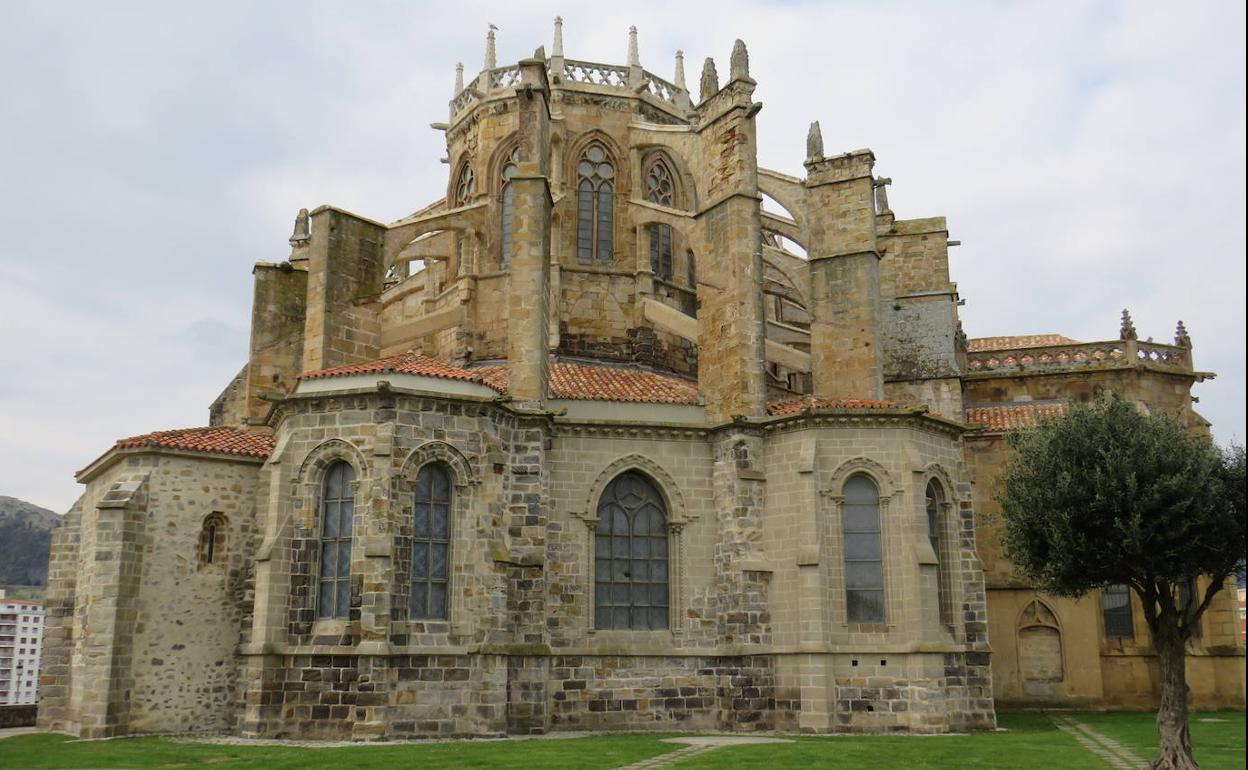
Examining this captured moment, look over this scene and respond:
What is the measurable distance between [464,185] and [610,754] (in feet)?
61.7

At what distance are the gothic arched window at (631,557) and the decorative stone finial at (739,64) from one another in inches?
366

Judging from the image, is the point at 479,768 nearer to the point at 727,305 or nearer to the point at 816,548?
the point at 816,548

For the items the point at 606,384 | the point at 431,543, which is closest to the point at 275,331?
the point at 606,384

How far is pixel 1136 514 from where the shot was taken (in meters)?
15.6

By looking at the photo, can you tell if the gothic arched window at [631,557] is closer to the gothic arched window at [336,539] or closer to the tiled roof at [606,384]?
the tiled roof at [606,384]

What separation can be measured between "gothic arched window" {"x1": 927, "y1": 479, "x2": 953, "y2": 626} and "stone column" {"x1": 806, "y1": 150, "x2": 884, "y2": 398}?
295cm

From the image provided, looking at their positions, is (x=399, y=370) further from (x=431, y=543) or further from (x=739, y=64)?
(x=739, y=64)

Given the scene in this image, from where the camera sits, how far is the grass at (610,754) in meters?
15.0

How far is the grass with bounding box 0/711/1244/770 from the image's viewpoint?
49.2ft

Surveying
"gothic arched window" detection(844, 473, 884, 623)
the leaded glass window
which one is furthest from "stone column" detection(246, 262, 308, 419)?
the leaded glass window

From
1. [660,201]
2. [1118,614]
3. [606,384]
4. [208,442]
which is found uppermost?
[660,201]

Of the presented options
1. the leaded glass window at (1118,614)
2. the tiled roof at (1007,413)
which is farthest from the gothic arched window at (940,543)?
the leaded glass window at (1118,614)

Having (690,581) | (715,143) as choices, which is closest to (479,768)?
(690,581)

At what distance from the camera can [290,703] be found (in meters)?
18.8
